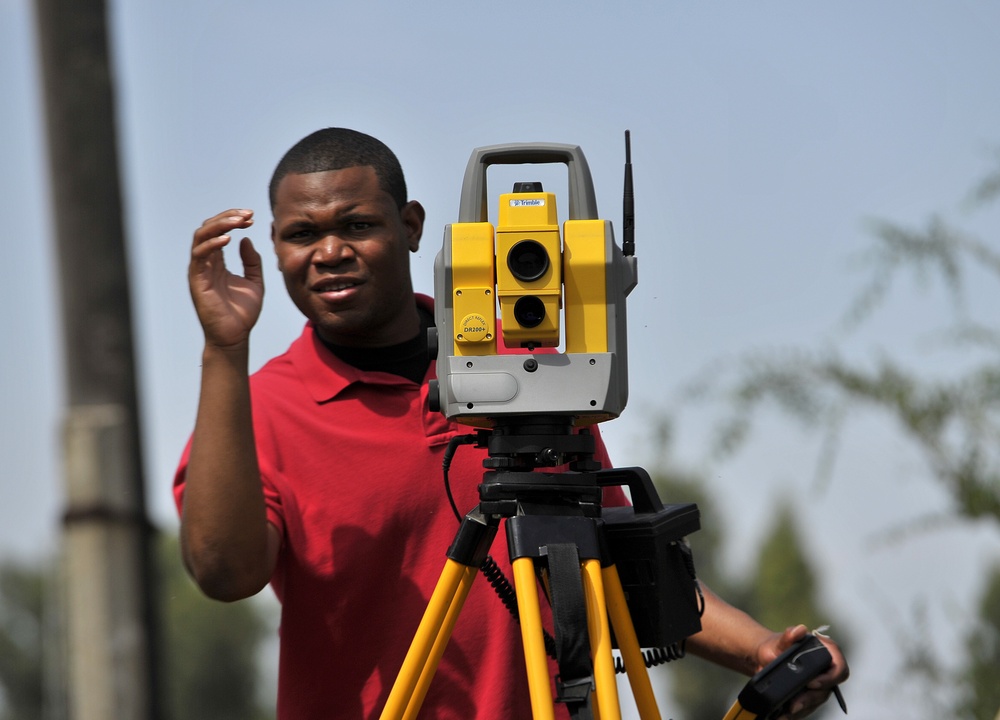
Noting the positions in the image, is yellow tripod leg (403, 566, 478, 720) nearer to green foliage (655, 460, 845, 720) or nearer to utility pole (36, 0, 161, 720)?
utility pole (36, 0, 161, 720)

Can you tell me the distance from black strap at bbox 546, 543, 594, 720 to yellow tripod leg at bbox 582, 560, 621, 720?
0.02 meters

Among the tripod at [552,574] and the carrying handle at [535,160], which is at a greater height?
the carrying handle at [535,160]

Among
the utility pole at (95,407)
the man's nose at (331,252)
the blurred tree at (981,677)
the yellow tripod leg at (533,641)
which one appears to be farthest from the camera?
the blurred tree at (981,677)

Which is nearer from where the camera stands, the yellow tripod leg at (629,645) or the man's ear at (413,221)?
the yellow tripod leg at (629,645)

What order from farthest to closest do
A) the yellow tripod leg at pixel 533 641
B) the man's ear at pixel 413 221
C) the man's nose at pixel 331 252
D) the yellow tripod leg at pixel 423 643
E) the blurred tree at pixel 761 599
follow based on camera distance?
the blurred tree at pixel 761 599
the man's ear at pixel 413 221
the man's nose at pixel 331 252
the yellow tripod leg at pixel 423 643
the yellow tripod leg at pixel 533 641

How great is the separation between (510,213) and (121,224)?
88cm

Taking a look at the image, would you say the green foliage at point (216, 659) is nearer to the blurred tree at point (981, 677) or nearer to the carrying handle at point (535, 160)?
the blurred tree at point (981, 677)

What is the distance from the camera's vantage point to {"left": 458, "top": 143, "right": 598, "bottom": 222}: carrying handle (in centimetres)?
234

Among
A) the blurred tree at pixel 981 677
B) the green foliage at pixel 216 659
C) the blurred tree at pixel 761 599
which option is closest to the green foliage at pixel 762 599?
the blurred tree at pixel 761 599

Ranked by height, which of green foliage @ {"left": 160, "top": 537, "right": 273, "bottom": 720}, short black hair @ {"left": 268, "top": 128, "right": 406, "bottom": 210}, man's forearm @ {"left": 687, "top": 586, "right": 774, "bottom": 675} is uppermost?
short black hair @ {"left": 268, "top": 128, "right": 406, "bottom": 210}

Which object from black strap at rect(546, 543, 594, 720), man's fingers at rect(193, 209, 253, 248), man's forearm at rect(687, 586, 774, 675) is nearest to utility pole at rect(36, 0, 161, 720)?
man's fingers at rect(193, 209, 253, 248)

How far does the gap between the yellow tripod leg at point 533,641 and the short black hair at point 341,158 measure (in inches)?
39.5

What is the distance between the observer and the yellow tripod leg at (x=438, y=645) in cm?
230

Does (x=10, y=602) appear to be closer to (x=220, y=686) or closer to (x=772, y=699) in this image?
(x=220, y=686)
